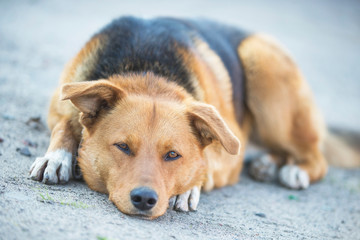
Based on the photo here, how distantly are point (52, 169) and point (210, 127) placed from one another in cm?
132

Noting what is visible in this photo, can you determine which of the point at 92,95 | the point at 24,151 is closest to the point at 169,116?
the point at 92,95

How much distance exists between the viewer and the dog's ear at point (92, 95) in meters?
2.96

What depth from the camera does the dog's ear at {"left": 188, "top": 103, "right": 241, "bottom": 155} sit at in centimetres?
310

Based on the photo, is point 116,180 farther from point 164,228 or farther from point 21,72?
point 21,72

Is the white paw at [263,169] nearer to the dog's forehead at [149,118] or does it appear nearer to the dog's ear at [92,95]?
the dog's forehead at [149,118]

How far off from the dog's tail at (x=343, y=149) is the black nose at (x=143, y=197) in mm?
4314

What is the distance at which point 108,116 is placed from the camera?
10.6 ft

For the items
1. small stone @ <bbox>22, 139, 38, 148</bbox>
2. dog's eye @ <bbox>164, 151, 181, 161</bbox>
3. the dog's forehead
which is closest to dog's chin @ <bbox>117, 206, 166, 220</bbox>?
dog's eye @ <bbox>164, 151, 181, 161</bbox>

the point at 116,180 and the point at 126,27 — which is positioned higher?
the point at 126,27

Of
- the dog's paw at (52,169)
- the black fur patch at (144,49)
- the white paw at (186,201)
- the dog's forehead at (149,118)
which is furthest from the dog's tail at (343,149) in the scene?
the dog's paw at (52,169)

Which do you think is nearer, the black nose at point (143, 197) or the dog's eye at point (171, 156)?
the black nose at point (143, 197)

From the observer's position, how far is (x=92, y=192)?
10.7ft

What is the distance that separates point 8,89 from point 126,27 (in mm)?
2344

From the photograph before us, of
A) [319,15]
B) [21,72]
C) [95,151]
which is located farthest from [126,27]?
[319,15]
